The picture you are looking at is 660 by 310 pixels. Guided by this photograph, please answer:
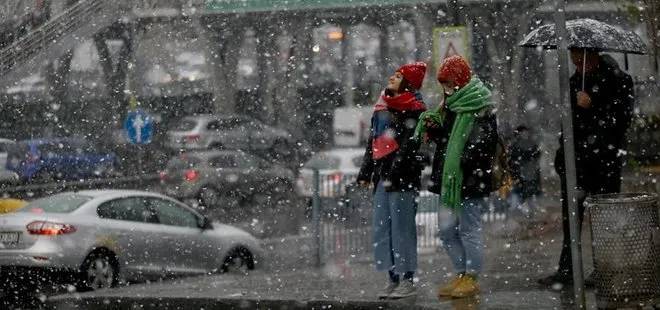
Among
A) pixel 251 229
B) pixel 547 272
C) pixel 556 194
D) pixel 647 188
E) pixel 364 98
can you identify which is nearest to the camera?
pixel 547 272

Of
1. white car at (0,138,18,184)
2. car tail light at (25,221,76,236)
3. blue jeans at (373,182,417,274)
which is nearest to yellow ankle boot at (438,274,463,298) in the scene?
blue jeans at (373,182,417,274)

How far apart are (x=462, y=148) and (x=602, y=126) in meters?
1.17

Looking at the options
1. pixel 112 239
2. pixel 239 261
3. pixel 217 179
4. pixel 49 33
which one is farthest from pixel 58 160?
pixel 112 239

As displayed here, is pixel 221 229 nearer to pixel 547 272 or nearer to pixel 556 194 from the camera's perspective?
pixel 547 272

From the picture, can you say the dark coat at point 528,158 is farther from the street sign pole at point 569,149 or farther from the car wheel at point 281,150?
the car wheel at point 281,150

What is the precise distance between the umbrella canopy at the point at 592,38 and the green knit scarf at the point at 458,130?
2.72 feet

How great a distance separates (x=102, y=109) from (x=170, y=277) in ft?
105

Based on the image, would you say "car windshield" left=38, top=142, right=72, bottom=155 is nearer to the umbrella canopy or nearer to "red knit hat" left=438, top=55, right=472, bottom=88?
the umbrella canopy

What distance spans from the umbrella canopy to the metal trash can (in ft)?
5.22

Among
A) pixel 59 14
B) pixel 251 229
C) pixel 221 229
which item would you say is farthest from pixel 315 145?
pixel 221 229

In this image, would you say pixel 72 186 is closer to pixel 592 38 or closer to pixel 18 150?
pixel 18 150

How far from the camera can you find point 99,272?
14.2 meters

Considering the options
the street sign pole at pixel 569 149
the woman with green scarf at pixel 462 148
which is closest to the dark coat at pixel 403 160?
the woman with green scarf at pixel 462 148

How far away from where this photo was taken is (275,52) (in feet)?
172
